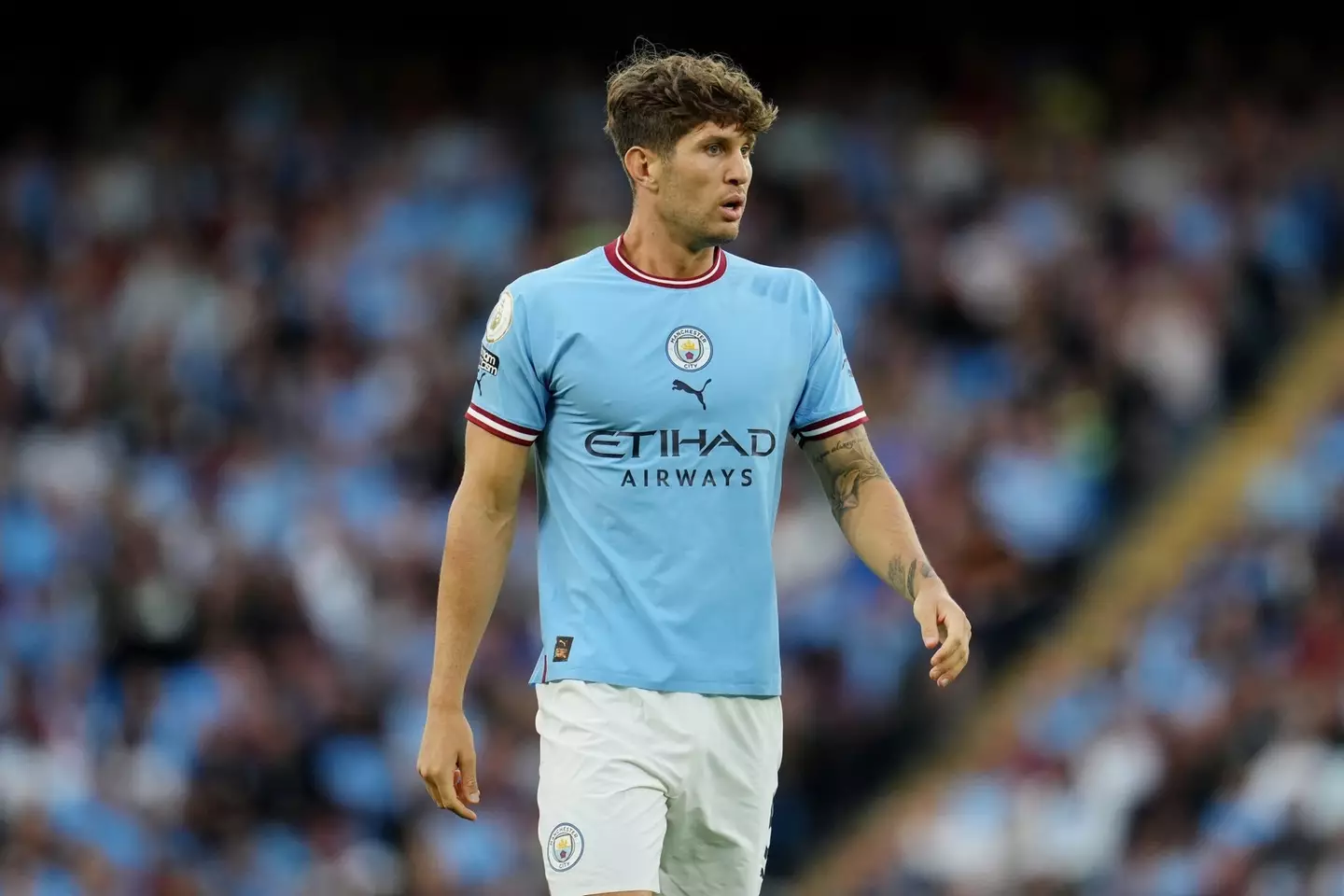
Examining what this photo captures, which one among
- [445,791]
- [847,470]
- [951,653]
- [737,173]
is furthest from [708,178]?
[445,791]

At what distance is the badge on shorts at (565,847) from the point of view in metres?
4.75

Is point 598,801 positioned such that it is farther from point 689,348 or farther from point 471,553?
point 689,348

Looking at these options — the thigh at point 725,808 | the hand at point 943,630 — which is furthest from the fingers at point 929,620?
the thigh at point 725,808

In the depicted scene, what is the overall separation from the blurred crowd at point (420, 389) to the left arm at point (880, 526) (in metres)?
6.30

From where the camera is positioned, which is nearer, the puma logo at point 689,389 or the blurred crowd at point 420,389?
the puma logo at point 689,389

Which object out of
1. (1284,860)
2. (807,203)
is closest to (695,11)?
(807,203)

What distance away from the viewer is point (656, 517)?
16.2 feet

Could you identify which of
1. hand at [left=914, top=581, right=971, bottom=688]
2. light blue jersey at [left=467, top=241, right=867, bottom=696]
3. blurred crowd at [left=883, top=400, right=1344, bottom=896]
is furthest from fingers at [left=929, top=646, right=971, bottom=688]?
blurred crowd at [left=883, top=400, right=1344, bottom=896]

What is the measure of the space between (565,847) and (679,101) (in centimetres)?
179

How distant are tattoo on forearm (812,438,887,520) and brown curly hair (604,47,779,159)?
0.83 m

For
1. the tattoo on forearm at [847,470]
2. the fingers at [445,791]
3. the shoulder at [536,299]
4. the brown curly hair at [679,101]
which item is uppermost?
the brown curly hair at [679,101]

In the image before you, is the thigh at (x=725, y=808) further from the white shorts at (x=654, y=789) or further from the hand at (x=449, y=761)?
the hand at (x=449, y=761)

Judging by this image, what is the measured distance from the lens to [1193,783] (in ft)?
34.5

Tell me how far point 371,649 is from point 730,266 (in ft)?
23.9
